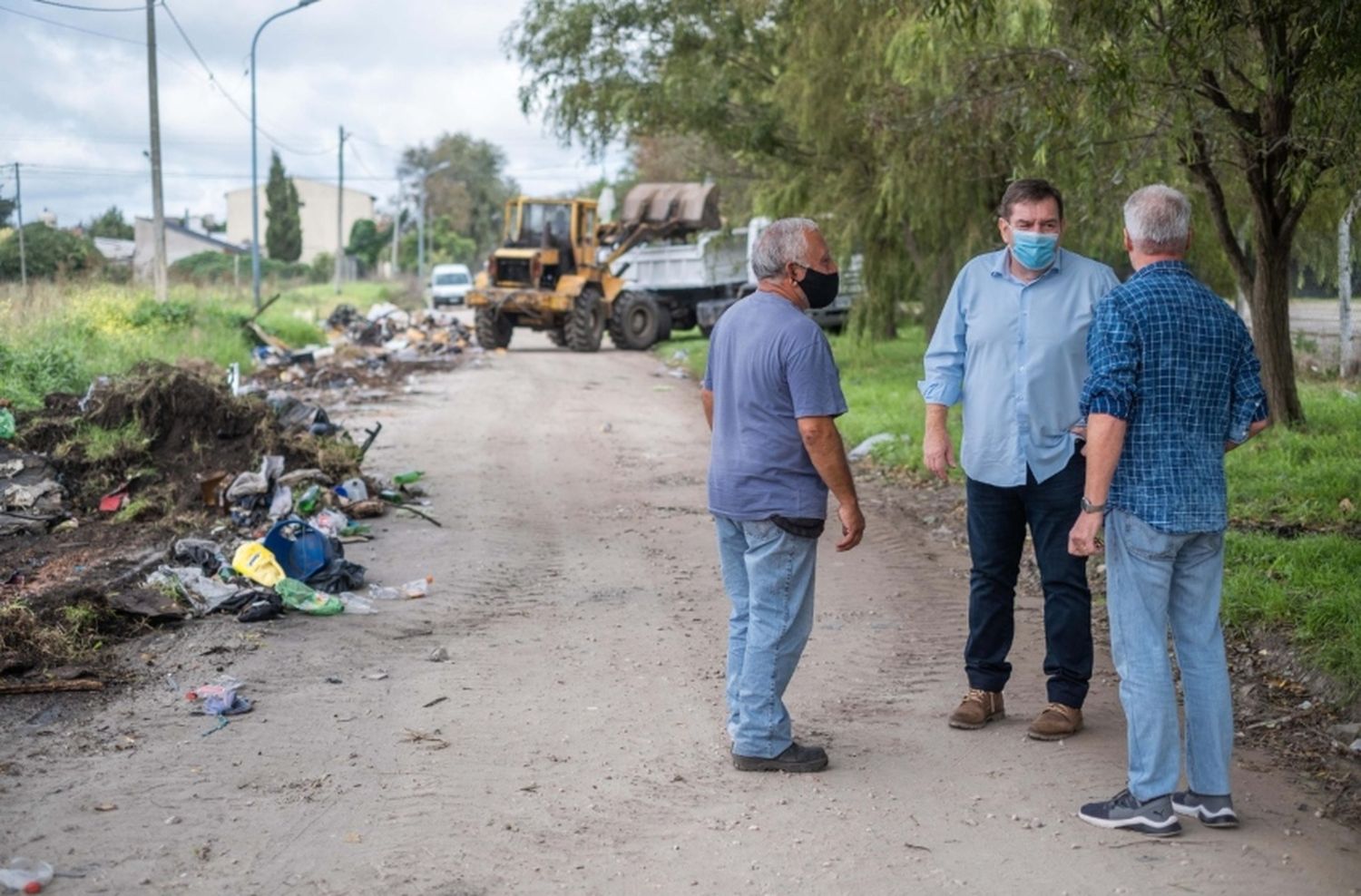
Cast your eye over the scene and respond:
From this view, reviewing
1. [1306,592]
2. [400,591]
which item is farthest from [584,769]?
[1306,592]

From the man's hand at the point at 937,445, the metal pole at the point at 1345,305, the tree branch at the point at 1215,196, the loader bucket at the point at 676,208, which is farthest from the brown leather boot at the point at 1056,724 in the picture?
the loader bucket at the point at 676,208

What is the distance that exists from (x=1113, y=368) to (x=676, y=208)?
28.8 m

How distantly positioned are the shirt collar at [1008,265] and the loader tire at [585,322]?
25.2 metres

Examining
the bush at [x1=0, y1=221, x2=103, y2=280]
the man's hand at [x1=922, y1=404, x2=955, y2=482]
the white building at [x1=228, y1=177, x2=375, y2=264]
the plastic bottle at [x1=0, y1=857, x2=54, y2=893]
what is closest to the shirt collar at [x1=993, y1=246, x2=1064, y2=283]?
the man's hand at [x1=922, y1=404, x2=955, y2=482]

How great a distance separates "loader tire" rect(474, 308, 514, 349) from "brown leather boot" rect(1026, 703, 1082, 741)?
2602 cm

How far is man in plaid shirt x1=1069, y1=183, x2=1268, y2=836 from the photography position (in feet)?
15.5

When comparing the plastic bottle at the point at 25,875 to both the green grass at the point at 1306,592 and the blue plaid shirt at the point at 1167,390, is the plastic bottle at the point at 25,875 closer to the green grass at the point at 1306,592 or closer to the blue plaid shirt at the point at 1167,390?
the blue plaid shirt at the point at 1167,390

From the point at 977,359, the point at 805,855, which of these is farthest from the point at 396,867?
the point at 977,359

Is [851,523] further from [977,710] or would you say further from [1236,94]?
[1236,94]

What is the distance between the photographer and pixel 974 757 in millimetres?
5590

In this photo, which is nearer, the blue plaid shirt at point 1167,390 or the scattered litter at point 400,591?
the blue plaid shirt at point 1167,390

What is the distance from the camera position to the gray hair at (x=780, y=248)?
5422 mm

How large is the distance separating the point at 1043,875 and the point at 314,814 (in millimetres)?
2317

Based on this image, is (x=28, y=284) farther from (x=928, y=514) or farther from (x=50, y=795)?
(x=50, y=795)
